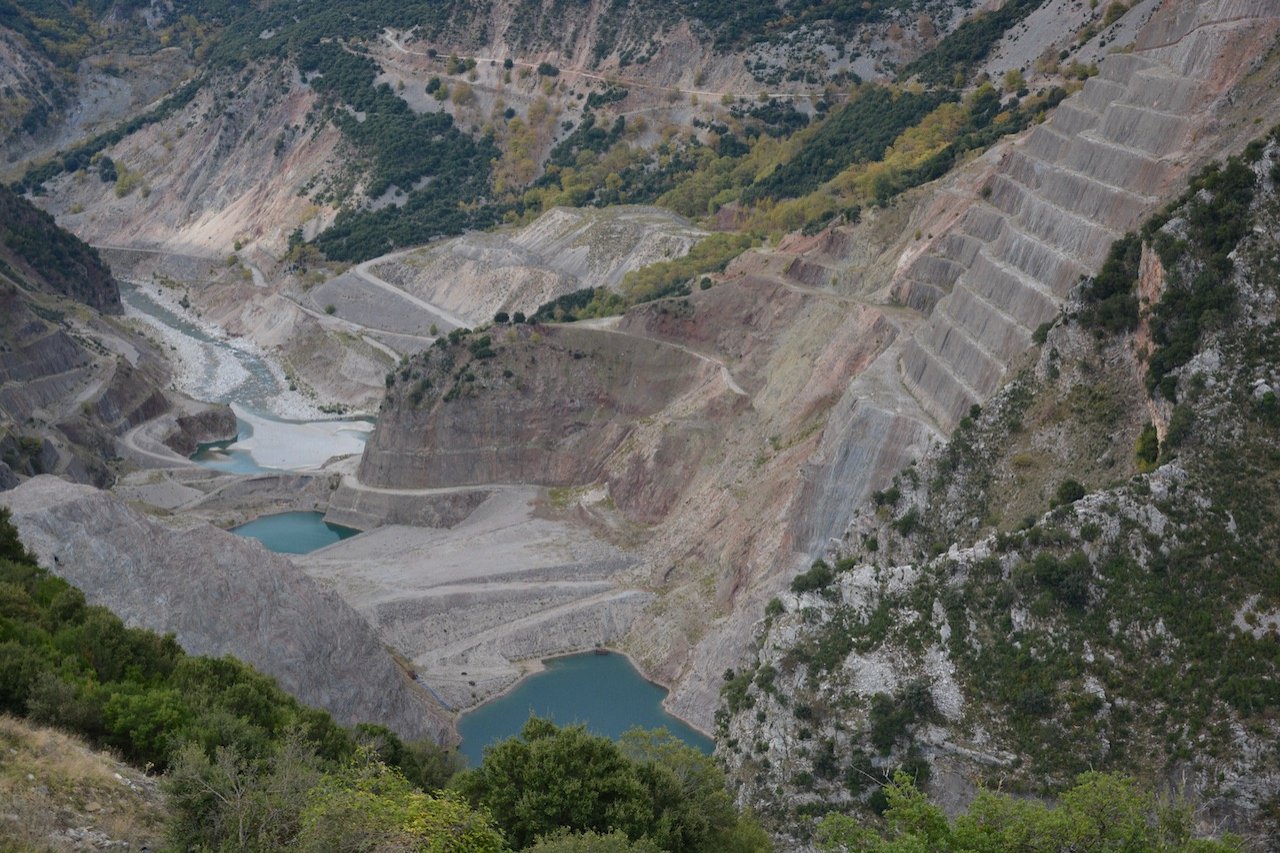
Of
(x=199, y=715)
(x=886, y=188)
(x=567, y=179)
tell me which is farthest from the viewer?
(x=567, y=179)

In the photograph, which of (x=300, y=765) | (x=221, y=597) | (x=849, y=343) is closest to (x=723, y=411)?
(x=849, y=343)

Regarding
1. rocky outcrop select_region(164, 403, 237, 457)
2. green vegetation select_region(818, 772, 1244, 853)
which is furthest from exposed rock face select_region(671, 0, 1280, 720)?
rocky outcrop select_region(164, 403, 237, 457)

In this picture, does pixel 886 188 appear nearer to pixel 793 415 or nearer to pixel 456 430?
pixel 793 415

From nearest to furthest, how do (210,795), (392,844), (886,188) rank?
(392,844) < (210,795) < (886,188)

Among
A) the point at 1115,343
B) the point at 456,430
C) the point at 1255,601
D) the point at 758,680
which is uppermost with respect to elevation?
the point at 1115,343

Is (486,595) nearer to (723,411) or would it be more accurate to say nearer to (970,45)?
(723,411)

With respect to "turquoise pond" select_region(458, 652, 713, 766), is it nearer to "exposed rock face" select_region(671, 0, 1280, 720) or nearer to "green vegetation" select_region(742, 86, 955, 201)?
"exposed rock face" select_region(671, 0, 1280, 720)

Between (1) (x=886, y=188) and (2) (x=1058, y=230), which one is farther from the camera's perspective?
(1) (x=886, y=188)

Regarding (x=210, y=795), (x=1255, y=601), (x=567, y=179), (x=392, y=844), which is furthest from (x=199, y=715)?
(x=567, y=179)
